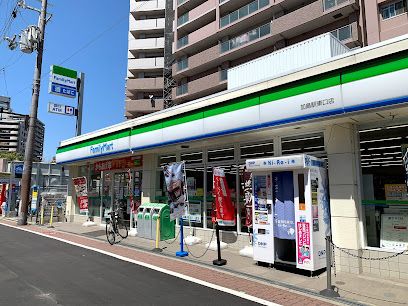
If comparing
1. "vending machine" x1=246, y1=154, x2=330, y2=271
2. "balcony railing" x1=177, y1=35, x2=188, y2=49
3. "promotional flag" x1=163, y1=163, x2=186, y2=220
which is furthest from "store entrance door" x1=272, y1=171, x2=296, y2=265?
"balcony railing" x1=177, y1=35, x2=188, y2=49

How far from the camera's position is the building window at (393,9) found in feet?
83.0

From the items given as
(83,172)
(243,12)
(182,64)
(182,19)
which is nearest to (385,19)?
(243,12)

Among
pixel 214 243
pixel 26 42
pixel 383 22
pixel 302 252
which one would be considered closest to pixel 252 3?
pixel 383 22

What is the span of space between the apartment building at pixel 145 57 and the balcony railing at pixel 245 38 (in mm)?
15588

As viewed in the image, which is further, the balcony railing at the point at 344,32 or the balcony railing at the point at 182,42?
the balcony railing at the point at 182,42

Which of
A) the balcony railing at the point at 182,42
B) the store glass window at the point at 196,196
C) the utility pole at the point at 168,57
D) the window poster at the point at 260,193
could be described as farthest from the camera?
the utility pole at the point at 168,57

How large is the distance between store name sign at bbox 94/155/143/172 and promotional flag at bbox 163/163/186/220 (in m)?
4.40

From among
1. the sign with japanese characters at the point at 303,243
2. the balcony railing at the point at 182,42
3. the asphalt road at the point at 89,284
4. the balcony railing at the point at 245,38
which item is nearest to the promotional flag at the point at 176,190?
the asphalt road at the point at 89,284

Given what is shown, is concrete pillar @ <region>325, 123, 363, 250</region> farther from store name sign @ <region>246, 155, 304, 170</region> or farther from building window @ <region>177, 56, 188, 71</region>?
building window @ <region>177, 56, 188, 71</region>

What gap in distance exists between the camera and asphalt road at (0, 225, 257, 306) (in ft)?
19.1

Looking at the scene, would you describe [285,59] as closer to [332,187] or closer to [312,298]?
[332,187]

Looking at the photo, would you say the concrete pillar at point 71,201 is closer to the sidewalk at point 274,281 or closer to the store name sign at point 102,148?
the store name sign at point 102,148

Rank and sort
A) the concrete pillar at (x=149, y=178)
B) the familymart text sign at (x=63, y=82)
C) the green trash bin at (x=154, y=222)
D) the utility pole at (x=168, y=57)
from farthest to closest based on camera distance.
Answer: the utility pole at (x=168, y=57)
the familymart text sign at (x=63, y=82)
the concrete pillar at (x=149, y=178)
the green trash bin at (x=154, y=222)

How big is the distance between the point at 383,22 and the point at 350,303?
2667cm
